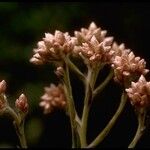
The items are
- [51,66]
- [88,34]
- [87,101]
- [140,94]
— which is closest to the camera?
[140,94]

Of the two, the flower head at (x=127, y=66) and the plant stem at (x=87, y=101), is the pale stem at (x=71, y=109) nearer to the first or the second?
the plant stem at (x=87, y=101)

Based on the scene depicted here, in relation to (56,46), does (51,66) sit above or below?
above

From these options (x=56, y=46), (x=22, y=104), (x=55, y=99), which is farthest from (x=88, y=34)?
(x=22, y=104)

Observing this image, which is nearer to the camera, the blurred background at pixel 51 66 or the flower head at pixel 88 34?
the flower head at pixel 88 34

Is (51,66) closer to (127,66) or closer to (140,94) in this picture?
(127,66)

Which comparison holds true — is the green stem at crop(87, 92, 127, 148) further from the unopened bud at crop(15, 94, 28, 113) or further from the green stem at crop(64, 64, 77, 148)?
the unopened bud at crop(15, 94, 28, 113)

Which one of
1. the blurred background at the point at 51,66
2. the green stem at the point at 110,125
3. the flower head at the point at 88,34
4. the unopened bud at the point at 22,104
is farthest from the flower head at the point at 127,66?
the blurred background at the point at 51,66

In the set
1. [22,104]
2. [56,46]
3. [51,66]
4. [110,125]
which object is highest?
[51,66]
